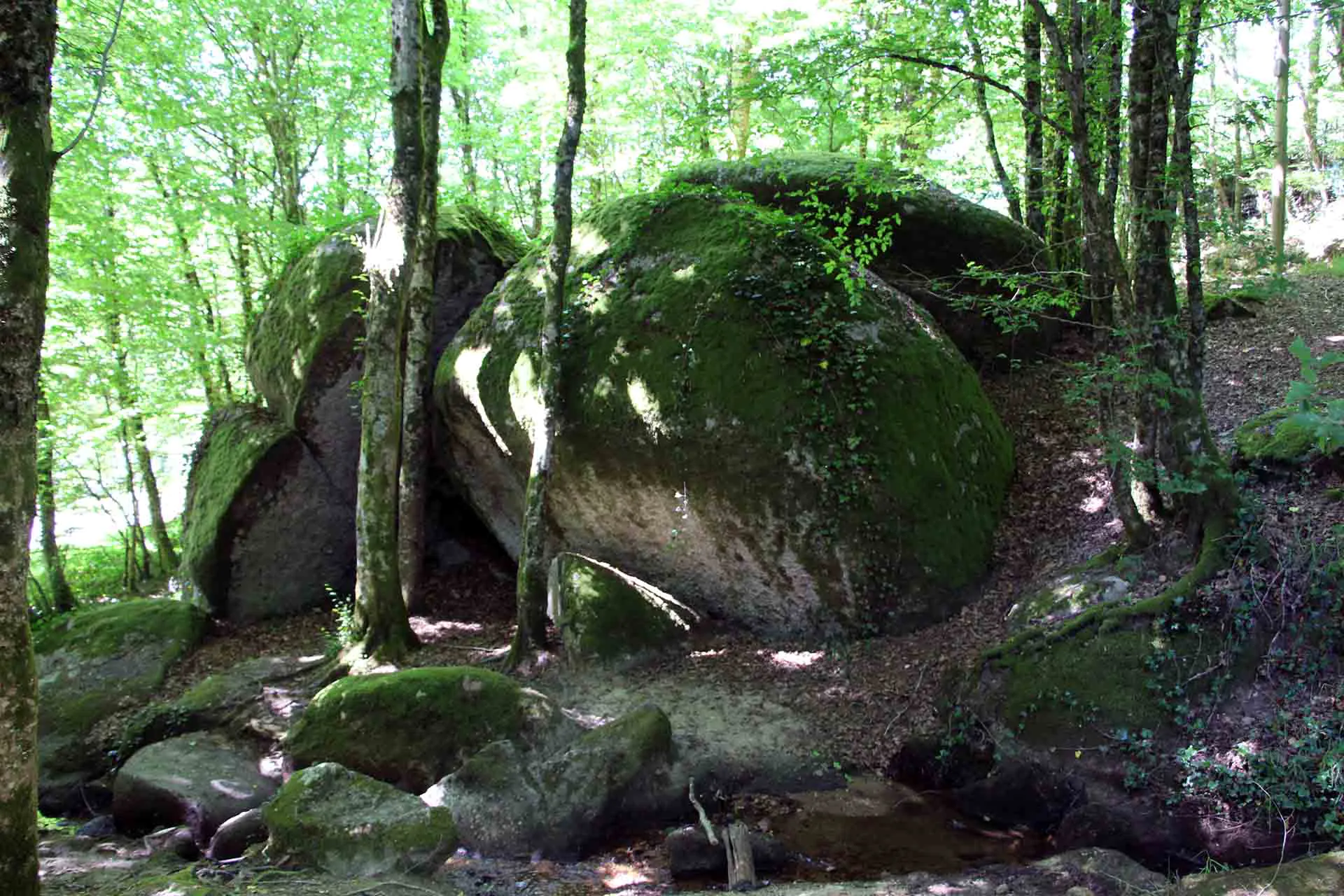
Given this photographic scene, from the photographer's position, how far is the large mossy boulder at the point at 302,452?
10781 mm

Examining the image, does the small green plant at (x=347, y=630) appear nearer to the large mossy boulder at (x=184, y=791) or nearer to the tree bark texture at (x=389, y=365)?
the tree bark texture at (x=389, y=365)

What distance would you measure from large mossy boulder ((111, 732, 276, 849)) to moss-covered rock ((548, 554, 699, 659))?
10.2 feet

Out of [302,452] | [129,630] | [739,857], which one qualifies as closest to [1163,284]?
[739,857]

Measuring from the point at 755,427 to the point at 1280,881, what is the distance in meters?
5.54

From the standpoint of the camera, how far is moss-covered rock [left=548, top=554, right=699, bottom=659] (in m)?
8.25

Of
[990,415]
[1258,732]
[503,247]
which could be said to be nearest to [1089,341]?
[990,415]

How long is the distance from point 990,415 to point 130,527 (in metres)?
18.2

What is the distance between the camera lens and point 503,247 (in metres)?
12.7

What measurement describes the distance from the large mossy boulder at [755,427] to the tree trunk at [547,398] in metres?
0.63

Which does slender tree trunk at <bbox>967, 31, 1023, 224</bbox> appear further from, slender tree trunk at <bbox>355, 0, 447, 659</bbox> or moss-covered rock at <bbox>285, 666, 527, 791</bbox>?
moss-covered rock at <bbox>285, 666, 527, 791</bbox>

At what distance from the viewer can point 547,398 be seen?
8.62m

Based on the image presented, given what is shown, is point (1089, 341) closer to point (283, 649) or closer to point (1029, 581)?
point (1029, 581)

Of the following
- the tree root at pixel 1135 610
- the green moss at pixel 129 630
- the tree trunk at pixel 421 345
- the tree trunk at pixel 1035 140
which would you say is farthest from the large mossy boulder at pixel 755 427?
the green moss at pixel 129 630

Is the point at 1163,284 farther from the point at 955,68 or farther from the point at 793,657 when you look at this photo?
the point at 793,657
